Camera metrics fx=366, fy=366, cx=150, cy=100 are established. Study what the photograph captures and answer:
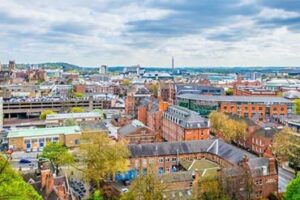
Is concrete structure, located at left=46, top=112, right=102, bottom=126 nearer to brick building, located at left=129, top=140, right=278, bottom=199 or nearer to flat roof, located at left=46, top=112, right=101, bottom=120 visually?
flat roof, located at left=46, top=112, right=101, bottom=120

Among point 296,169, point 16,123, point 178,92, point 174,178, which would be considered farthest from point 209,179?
point 178,92

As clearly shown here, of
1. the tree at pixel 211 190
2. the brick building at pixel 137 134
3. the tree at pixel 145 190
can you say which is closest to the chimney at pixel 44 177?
the tree at pixel 145 190

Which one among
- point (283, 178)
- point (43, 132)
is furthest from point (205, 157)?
point (43, 132)

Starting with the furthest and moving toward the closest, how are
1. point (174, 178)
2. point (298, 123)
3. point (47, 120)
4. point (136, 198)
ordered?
point (47, 120) < point (298, 123) < point (174, 178) < point (136, 198)

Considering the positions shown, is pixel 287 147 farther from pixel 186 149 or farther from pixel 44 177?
pixel 44 177

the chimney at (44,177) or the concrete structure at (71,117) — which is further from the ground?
the chimney at (44,177)

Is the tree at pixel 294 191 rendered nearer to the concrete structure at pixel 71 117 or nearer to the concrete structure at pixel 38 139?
the concrete structure at pixel 38 139

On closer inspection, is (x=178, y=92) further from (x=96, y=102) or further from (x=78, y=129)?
(x=78, y=129)
